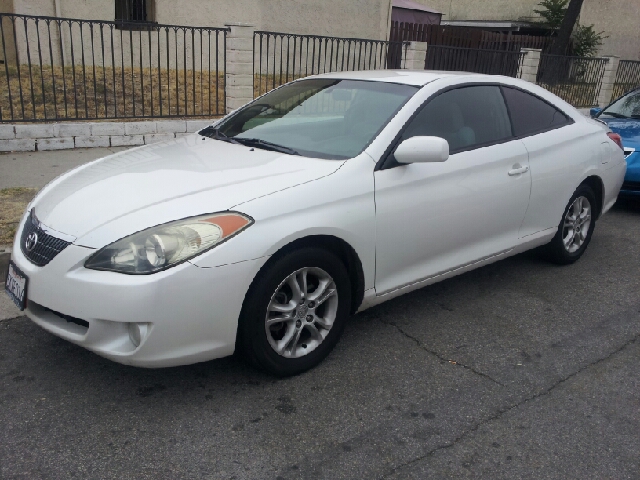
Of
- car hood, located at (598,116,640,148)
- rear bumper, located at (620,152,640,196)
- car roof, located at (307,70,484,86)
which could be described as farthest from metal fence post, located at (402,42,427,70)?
car roof, located at (307,70,484,86)

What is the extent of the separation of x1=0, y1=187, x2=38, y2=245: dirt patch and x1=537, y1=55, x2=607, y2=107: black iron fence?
41.5 feet

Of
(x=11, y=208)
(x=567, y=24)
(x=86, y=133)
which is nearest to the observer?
(x=11, y=208)

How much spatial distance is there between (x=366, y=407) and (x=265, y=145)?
1.72 meters

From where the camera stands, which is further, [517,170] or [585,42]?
[585,42]

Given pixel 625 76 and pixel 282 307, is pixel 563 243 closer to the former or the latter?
pixel 282 307

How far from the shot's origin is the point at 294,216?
3029 millimetres

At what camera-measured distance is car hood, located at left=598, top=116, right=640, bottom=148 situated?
22.9 ft

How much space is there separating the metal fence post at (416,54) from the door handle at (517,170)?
8.55m

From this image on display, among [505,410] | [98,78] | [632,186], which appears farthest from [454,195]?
[98,78]

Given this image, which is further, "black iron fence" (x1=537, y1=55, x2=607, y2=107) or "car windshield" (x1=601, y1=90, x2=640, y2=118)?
"black iron fence" (x1=537, y1=55, x2=607, y2=107)

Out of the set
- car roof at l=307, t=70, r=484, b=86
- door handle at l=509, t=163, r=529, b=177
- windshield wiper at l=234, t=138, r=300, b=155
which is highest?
car roof at l=307, t=70, r=484, b=86

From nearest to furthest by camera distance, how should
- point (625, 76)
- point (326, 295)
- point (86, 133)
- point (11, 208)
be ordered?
point (326, 295)
point (11, 208)
point (86, 133)
point (625, 76)

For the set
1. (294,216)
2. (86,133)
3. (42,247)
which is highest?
(294,216)

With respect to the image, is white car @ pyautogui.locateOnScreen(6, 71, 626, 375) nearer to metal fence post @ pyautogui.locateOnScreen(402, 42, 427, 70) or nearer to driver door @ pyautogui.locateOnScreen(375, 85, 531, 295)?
driver door @ pyautogui.locateOnScreen(375, 85, 531, 295)
